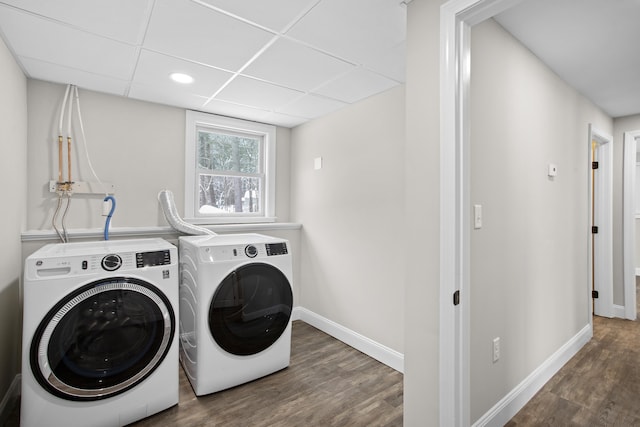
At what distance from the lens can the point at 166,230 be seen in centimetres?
266

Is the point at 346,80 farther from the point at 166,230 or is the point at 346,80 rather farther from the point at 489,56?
the point at 166,230

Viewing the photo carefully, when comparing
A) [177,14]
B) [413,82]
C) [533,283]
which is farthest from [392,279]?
[177,14]

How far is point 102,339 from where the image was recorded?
166 centimetres

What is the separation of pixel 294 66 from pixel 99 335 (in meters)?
1.91

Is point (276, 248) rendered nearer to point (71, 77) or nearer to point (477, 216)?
point (477, 216)

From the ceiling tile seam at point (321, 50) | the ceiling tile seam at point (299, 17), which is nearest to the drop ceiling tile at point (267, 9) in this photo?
the ceiling tile seam at point (299, 17)

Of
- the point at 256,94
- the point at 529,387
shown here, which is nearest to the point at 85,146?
the point at 256,94

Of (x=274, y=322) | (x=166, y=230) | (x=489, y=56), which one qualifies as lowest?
(x=274, y=322)

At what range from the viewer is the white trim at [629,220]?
130 inches

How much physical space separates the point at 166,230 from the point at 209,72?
133cm

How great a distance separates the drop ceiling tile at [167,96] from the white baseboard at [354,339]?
226 cm

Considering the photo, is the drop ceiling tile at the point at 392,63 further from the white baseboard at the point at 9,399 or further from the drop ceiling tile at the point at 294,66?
the white baseboard at the point at 9,399

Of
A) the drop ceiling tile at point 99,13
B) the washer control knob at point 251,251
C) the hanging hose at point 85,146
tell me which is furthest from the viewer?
the hanging hose at point 85,146

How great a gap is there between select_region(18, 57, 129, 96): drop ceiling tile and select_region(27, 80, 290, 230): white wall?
0.10 meters
